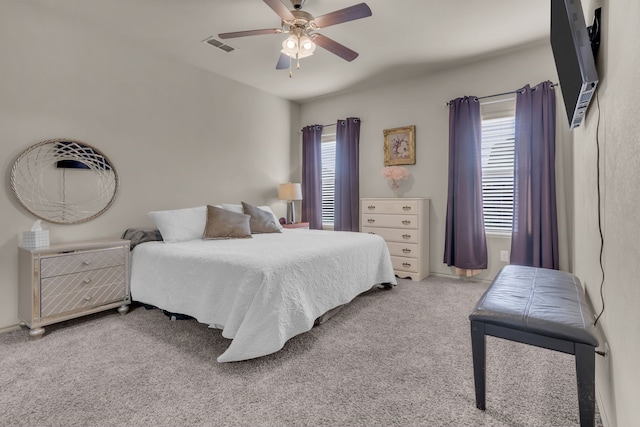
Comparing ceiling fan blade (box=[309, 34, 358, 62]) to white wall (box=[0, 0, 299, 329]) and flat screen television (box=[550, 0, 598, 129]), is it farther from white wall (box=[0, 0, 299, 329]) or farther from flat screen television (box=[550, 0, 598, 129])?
white wall (box=[0, 0, 299, 329])

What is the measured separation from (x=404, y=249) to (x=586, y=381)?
279cm

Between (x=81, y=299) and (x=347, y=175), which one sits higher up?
(x=347, y=175)

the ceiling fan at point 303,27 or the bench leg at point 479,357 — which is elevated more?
the ceiling fan at point 303,27

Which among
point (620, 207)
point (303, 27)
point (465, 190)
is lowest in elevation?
point (620, 207)

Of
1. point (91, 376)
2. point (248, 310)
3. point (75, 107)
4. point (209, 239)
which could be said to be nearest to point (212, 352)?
point (248, 310)

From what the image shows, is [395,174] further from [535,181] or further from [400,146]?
[535,181]

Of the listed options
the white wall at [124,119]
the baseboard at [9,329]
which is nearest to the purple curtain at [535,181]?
the white wall at [124,119]

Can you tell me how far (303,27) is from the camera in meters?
2.51

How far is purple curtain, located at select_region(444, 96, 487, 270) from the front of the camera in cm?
373

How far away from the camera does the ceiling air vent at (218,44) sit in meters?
3.26

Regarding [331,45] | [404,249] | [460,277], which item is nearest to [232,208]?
[331,45]

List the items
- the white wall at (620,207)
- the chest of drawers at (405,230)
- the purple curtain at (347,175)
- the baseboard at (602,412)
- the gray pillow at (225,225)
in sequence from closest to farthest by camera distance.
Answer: the white wall at (620,207), the baseboard at (602,412), the gray pillow at (225,225), the chest of drawers at (405,230), the purple curtain at (347,175)

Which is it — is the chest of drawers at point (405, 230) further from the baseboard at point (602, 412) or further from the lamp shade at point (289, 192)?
the baseboard at point (602, 412)

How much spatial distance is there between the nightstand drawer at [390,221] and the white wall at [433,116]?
420mm
